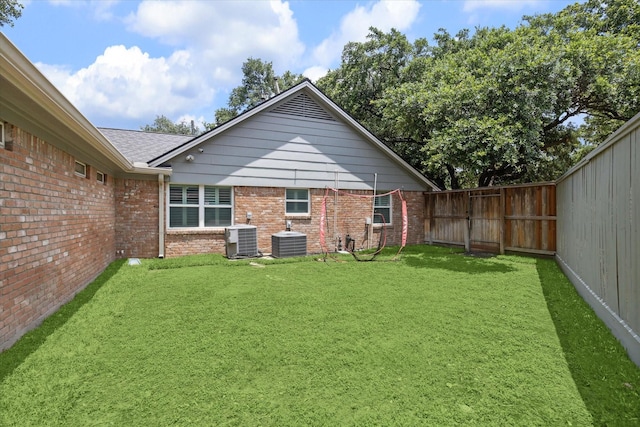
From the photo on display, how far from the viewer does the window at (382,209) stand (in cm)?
1245

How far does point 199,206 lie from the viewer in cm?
959

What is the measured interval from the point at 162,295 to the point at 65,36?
26.4 feet

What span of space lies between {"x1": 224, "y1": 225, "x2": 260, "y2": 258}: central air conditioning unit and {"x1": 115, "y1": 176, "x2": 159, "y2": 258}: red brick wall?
197 cm

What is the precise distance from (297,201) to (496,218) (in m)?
6.49

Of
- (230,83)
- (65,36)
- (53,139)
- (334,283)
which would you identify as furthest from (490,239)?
(230,83)

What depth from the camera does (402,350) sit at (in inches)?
133

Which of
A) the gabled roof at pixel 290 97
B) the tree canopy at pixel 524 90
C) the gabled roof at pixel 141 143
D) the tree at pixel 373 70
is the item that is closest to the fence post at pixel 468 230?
the tree canopy at pixel 524 90

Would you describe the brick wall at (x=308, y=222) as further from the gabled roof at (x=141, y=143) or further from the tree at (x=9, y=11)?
the tree at (x=9, y=11)

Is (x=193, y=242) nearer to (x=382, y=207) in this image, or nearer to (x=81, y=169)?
(x=81, y=169)

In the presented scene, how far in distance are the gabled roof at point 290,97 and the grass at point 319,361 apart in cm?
446

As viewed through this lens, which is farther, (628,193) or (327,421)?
(628,193)

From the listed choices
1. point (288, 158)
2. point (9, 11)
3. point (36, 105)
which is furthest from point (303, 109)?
point (9, 11)

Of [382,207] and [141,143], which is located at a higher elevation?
[141,143]

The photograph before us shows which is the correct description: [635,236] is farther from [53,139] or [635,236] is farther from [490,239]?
[490,239]
